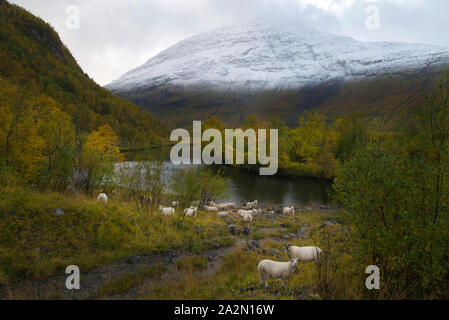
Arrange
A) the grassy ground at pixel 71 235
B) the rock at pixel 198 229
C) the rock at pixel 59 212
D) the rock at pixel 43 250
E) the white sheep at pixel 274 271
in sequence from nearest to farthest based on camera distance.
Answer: the white sheep at pixel 274 271, the grassy ground at pixel 71 235, the rock at pixel 43 250, the rock at pixel 59 212, the rock at pixel 198 229

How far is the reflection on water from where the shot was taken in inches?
1351

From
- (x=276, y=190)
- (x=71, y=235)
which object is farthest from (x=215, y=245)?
(x=276, y=190)

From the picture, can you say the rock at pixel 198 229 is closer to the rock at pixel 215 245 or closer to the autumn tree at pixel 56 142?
the rock at pixel 215 245

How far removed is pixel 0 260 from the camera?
345 inches

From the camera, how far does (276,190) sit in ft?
132

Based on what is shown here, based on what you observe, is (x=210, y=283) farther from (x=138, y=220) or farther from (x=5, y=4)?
(x=5, y=4)

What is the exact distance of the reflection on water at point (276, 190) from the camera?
113 feet

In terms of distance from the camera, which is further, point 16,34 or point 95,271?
point 16,34

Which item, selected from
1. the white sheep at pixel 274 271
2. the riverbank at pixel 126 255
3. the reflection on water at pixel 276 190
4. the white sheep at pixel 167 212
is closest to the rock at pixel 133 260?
the riverbank at pixel 126 255

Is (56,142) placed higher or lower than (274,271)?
higher

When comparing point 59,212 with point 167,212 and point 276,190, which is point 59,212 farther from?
point 276,190

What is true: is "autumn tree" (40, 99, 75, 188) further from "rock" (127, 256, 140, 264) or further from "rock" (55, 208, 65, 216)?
"rock" (127, 256, 140, 264)

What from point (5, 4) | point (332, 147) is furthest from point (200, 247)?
point (5, 4)

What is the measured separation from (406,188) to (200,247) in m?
10.0
